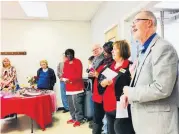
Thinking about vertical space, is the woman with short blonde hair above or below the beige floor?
above

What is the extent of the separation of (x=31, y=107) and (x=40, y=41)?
2825mm

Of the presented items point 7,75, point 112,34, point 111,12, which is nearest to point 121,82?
point 112,34

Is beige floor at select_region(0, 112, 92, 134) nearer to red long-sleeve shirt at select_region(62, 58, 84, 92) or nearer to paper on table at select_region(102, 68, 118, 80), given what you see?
red long-sleeve shirt at select_region(62, 58, 84, 92)

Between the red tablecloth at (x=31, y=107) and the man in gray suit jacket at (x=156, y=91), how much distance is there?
2.59 metres

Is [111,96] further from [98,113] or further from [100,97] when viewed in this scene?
[98,113]

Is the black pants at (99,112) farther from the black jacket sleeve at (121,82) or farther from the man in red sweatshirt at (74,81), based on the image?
the man in red sweatshirt at (74,81)

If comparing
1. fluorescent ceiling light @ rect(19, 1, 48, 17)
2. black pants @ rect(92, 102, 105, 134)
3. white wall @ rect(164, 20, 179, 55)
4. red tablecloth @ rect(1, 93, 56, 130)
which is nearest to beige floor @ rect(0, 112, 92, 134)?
red tablecloth @ rect(1, 93, 56, 130)

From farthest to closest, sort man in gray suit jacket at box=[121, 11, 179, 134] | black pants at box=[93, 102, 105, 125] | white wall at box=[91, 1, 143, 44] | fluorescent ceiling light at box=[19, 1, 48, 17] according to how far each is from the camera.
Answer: fluorescent ceiling light at box=[19, 1, 48, 17] < white wall at box=[91, 1, 143, 44] < black pants at box=[93, 102, 105, 125] < man in gray suit jacket at box=[121, 11, 179, 134]

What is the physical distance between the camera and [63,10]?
5.02 m

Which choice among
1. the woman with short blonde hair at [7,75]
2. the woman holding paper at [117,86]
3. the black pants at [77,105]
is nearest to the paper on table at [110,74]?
the woman holding paper at [117,86]

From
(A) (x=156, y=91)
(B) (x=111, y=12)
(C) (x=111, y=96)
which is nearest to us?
(A) (x=156, y=91)

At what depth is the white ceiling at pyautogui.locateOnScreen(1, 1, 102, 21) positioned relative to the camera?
176 inches

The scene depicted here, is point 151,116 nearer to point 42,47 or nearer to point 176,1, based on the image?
point 176,1

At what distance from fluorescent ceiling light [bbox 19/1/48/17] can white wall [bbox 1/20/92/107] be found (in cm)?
60
